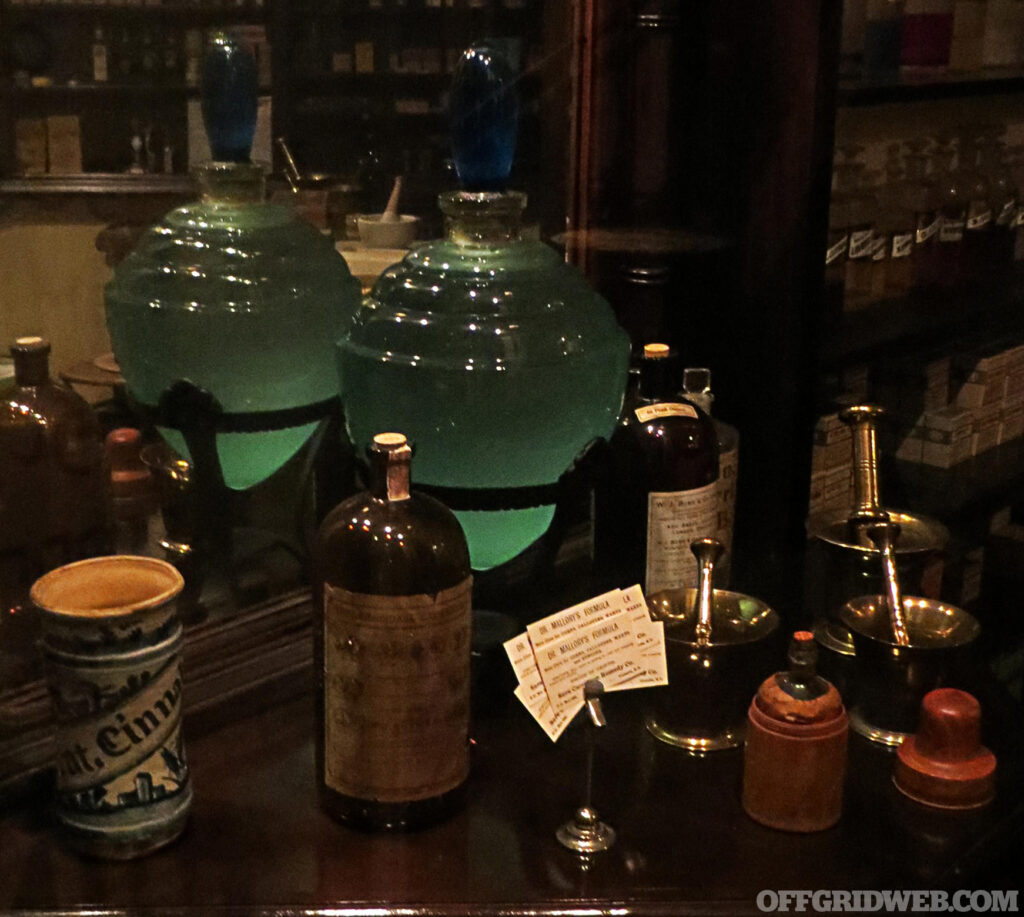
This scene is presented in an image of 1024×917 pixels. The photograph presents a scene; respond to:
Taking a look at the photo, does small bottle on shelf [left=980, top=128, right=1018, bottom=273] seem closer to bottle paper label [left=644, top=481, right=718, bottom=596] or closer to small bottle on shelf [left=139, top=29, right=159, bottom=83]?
bottle paper label [left=644, top=481, right=718, bottom=596]

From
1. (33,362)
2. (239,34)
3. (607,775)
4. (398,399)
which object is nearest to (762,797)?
(607,775)

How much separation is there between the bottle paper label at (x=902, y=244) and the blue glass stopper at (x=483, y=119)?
102 centimetres

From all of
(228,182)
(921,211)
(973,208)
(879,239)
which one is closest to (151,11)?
(228,182)

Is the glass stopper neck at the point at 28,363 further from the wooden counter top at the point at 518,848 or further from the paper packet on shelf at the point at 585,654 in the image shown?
the paper packet on shelf at the point at 585,654

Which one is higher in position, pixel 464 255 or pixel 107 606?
pixel 464 255

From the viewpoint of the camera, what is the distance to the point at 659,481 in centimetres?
118

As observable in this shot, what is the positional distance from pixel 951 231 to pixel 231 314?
131 centimetres

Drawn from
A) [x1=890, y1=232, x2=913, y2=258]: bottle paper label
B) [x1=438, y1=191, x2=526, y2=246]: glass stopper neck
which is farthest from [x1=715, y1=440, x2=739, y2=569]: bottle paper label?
[x1=890, y1=232, x2=913, y2=258]: bottle paper label

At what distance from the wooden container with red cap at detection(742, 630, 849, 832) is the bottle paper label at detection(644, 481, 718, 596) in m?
0.26

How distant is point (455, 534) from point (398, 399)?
200mm

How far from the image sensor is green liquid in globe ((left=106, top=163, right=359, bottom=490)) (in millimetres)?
1139

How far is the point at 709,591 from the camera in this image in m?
1.07

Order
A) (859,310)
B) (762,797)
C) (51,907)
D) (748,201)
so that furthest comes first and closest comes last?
1. (859,310)
2. (748,201)
3. (762,797)
4. (51,907)

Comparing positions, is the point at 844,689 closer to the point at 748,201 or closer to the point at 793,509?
the point at 793,509
